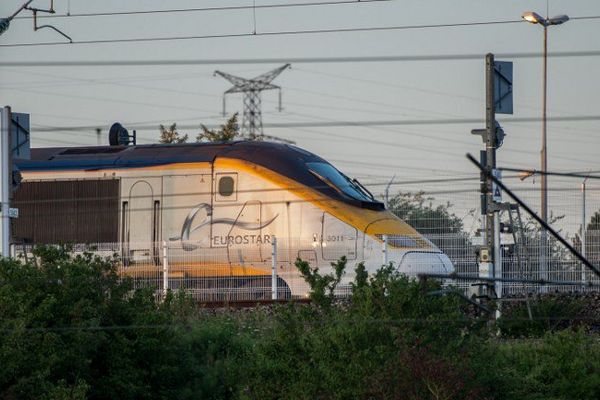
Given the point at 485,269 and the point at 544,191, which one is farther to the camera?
the point at 544,191

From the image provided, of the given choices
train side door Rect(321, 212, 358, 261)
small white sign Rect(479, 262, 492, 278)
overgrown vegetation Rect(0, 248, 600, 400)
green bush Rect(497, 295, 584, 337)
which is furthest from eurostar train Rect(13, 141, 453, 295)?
overgrown vegetation Rect(0, 248, 600, 400)

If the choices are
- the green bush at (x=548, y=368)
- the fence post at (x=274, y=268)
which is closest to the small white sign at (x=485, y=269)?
the green bush at (x=548, y=368)

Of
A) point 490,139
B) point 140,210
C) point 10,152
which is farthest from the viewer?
point 140,210

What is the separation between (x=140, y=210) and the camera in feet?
107

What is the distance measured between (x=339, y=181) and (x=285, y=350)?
8852 mm

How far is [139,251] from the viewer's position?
3150cm

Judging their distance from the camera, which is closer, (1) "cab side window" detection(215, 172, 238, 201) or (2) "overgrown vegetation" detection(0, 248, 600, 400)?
(2) "overgrown vegetation" detection(0, 248, 600, 400)

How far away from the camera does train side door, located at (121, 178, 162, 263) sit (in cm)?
3238

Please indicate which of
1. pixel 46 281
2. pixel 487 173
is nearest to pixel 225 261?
pixel 46 281

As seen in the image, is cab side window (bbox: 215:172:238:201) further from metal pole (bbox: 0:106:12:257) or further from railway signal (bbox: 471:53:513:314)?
railway signal (bbox: 471:53:513:314)

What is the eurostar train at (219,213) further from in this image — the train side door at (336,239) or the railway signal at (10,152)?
the railway signal at (10,152)

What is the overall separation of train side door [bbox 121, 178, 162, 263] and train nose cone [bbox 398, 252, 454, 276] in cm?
600

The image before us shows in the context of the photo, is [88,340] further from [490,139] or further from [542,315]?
[542,315]

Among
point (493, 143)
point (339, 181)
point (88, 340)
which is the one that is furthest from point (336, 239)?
point (88, 340)
